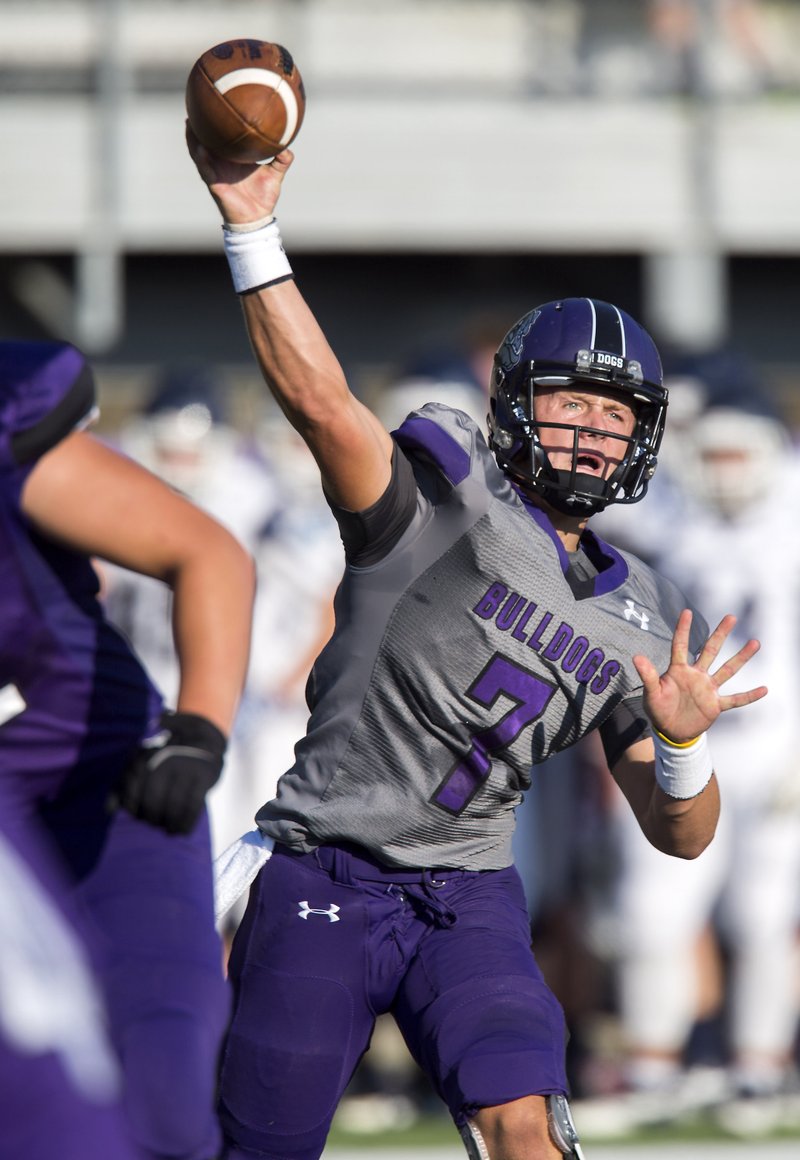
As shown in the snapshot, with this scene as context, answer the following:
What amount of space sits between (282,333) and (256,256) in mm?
138

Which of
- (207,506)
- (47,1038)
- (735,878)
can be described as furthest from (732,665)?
(207,506)

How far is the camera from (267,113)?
3.21 m

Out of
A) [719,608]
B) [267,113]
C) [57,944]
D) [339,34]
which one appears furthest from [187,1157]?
[339,34]

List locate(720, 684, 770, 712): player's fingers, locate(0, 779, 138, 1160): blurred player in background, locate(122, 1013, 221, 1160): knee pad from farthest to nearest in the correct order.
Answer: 1. locate(720, 684, 770, 712): player's fingers
2. locate(122, 1013, 221, 1160): knee pad
3. locate(0, 779, 138, 1160): blurred player in background

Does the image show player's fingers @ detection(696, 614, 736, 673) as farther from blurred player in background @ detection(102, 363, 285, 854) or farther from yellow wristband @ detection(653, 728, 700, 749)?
blurred player in background @ detection(102, 363, 285, 854)

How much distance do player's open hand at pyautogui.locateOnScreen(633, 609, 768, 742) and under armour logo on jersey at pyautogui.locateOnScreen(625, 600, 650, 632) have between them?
0.11 m

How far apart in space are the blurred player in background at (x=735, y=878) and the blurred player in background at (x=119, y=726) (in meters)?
4.17

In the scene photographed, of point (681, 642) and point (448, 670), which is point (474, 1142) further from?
point (681, 642)

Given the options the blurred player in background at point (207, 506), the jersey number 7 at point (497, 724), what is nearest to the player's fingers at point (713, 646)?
the jersey number 7 at point (497, 724)

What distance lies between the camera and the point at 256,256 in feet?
10.8

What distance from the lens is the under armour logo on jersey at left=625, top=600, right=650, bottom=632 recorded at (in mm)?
3744

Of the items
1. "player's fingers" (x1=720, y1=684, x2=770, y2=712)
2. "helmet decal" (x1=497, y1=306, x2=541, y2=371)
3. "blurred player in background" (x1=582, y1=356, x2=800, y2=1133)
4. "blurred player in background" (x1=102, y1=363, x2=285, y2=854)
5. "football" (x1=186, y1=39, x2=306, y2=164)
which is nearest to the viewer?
"football" (x1=186, y1=39, x2=306, y2=164)

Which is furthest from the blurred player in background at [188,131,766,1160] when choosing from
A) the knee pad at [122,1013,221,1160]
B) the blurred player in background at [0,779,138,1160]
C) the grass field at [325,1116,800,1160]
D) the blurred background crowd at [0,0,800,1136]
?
the blurred background crowd at [0,0,800,1136]

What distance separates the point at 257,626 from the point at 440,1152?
85.9 inches
